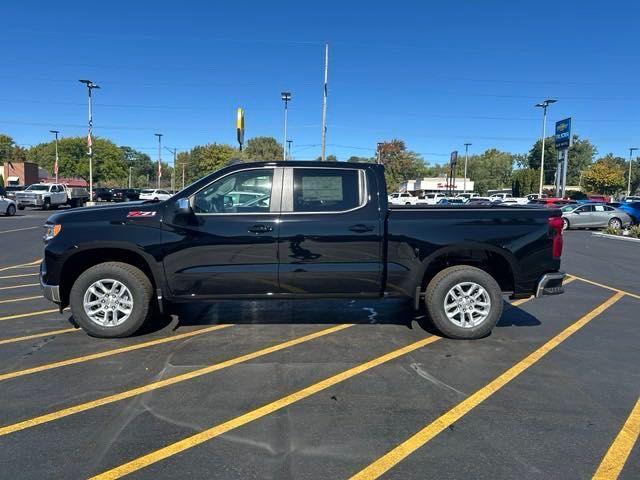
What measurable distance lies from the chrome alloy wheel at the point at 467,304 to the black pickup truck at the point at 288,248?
12mm

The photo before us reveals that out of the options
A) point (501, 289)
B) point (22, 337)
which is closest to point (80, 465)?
point (22, 337)

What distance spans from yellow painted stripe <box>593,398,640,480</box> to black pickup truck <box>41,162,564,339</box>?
1988 mm

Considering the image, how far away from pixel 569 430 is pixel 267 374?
2446 mm

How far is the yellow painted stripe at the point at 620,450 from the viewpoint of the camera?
9.91ft

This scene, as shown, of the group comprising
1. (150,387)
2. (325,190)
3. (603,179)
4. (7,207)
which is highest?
(603,179)

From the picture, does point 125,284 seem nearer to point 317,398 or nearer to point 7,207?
point 317,398

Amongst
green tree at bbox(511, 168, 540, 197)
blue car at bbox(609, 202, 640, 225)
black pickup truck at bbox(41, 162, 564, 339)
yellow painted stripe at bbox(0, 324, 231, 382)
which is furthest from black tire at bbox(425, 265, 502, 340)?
green tree at bbox(511, 168, 540, 197)

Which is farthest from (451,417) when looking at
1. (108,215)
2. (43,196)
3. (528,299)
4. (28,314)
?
(43,196)

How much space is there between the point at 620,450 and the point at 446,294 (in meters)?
2.46

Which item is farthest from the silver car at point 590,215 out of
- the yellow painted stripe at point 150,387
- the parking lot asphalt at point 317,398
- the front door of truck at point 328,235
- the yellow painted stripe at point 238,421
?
the yellow painted stripe at point 238,421

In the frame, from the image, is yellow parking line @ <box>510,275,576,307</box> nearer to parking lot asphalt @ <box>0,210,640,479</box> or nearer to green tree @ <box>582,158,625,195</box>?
parking lot asphalt @ <box>0,210,640,479</box>

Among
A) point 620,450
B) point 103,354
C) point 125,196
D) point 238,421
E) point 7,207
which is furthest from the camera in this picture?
point 125,196

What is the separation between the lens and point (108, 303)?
5453 millimetres

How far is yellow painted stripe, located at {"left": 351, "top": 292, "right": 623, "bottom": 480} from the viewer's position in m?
3.05
